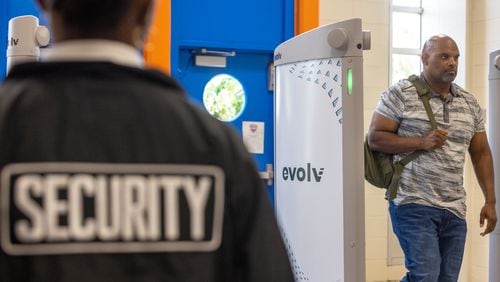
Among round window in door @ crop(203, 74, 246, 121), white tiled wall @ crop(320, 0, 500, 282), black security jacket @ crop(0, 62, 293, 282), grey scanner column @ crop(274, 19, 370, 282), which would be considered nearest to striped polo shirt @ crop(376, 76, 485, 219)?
grey scanner column @ crop(274, 19, 370, 282)

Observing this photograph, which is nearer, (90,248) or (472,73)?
(90,248)

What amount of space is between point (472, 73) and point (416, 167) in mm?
2736

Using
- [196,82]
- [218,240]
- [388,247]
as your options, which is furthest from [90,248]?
[388,247]

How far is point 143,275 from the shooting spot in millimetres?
1010

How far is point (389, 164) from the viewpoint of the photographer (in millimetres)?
3818

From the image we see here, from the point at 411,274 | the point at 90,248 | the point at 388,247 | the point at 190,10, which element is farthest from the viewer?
the point at 388,247

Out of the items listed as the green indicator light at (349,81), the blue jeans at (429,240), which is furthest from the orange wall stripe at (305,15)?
the blue jeans at (429,240)

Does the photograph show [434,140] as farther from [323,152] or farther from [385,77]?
[385,77]

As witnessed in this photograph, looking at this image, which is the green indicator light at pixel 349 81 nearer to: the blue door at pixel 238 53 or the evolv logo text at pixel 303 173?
the evolv logo text at pixel 303 173

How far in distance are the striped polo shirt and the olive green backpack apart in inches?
0.9

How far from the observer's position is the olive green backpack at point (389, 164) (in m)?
3.77

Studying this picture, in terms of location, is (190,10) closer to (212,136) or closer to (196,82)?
(196,82)

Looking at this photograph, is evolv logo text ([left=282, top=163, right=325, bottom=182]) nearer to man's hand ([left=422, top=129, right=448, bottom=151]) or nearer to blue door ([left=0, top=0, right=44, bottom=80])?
man's hand ([left=422, top=129, right=448, bottom=151])

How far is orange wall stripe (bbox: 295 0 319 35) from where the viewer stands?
4551 millimetres
